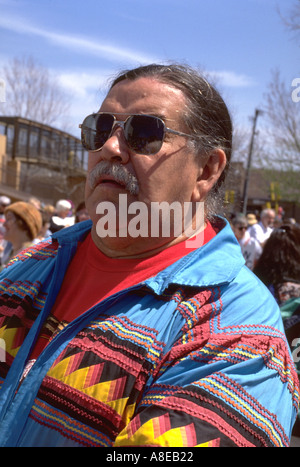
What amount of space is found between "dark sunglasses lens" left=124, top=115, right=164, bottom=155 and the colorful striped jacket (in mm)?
399

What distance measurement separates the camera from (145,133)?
1.69 meters

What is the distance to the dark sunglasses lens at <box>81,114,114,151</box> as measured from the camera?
5.89 feet

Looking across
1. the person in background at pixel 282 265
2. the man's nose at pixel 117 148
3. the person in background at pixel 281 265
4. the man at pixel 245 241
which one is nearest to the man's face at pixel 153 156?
the man's nose at pixel 117 148

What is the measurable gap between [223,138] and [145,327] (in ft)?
2.75

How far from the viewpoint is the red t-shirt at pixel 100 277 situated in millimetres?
1666

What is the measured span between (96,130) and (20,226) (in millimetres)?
2891

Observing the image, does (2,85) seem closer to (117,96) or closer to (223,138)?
(117,96)

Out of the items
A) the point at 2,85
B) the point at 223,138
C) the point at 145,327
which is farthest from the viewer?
the point at 2,85

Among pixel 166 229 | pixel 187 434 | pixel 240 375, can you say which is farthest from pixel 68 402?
pixel 166 229

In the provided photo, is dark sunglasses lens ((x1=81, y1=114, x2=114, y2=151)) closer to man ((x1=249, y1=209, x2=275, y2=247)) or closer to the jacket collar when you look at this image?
the jacket collar

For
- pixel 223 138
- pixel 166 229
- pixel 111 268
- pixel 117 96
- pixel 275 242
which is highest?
pixel 117 96

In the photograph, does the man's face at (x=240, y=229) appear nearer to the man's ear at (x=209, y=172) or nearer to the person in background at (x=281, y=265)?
the person in background at (x=281, y=265)

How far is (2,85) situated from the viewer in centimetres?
262

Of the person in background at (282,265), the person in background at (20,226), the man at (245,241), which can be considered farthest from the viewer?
the man at (245,241)
